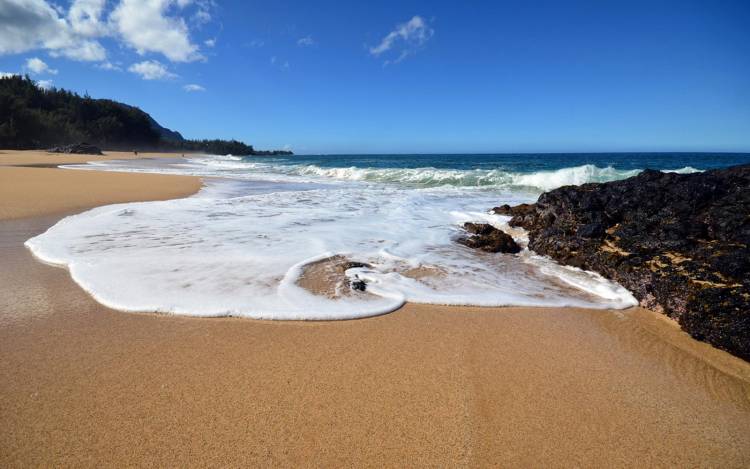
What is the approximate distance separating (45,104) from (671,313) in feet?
269

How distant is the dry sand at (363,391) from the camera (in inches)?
59.6

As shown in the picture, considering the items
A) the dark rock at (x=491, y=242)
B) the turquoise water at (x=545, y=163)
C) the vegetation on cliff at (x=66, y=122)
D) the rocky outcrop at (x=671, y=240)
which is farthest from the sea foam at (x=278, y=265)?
the vegetation on cliff at (x=66, y=122)

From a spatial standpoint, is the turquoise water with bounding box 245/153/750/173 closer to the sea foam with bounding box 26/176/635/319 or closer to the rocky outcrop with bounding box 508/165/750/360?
the rocky outcrop with bounding box 508/165/750/360

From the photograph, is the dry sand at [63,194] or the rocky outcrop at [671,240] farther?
the dry sand at [63,194]

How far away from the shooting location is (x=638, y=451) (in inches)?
61.6

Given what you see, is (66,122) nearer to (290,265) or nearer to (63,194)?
(63,194)

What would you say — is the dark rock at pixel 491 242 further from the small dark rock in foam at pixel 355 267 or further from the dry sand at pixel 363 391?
the dry sand at pixel 363 391

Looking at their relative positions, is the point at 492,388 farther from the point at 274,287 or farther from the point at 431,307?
the point at 274,287

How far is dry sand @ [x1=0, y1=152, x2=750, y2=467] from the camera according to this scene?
59.6 inches

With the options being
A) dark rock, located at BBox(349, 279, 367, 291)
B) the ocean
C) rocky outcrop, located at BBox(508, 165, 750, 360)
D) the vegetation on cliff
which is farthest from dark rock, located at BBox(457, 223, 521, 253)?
the vegetation on cliff

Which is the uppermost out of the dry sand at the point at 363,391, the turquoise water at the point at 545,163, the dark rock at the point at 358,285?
the turquoise water at the point at 545,163

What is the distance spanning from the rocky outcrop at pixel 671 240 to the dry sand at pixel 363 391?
270 mm

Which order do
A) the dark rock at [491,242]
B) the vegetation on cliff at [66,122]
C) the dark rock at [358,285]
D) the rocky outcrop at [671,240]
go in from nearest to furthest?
the rocky outcrop at [671,240]
the dark rock at [358,285]
the dark rock at [491,242]
the vegetation on cliff at [66,122]

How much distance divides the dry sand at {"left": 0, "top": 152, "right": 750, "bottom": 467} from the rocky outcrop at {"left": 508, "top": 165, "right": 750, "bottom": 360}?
27 centimetres
